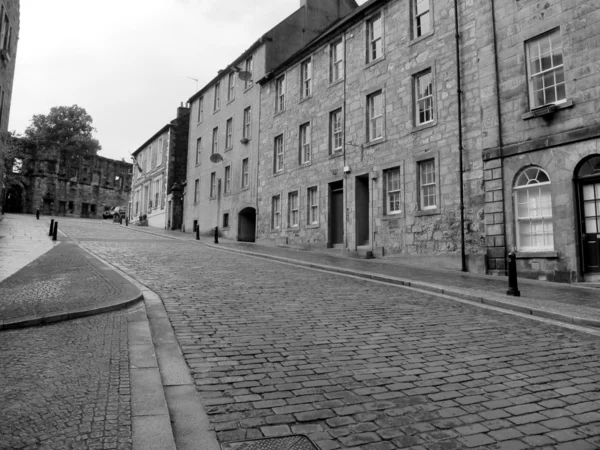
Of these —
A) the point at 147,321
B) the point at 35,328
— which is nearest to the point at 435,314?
the point at 147,321

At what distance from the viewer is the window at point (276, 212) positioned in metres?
23.6

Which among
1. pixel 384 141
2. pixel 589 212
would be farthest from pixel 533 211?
pixel 384 141

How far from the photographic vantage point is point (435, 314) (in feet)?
22.5

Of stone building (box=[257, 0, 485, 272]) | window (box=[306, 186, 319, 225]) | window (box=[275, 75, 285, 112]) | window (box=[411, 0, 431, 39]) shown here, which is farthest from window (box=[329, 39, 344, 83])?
window (box=[306, 186, 319, 225])

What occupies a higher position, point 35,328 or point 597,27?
point 597,27

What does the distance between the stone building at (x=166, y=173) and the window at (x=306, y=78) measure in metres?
17.9

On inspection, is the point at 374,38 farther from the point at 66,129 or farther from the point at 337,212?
the point at 66,129

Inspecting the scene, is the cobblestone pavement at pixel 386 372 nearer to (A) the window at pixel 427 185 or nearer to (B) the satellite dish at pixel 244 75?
→ (A) the window at pixel 427 185

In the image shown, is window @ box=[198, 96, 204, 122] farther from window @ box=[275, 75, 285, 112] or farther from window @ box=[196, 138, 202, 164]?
window @ box=[275, 75, 285, 112]

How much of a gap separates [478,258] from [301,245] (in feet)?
31.1

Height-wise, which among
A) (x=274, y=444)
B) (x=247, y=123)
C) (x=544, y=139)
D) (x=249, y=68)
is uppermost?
(x=249, y=68)

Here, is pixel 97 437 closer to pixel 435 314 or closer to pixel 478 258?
pixel 435 314

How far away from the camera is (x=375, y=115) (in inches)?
711

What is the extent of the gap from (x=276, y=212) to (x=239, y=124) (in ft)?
26.6
